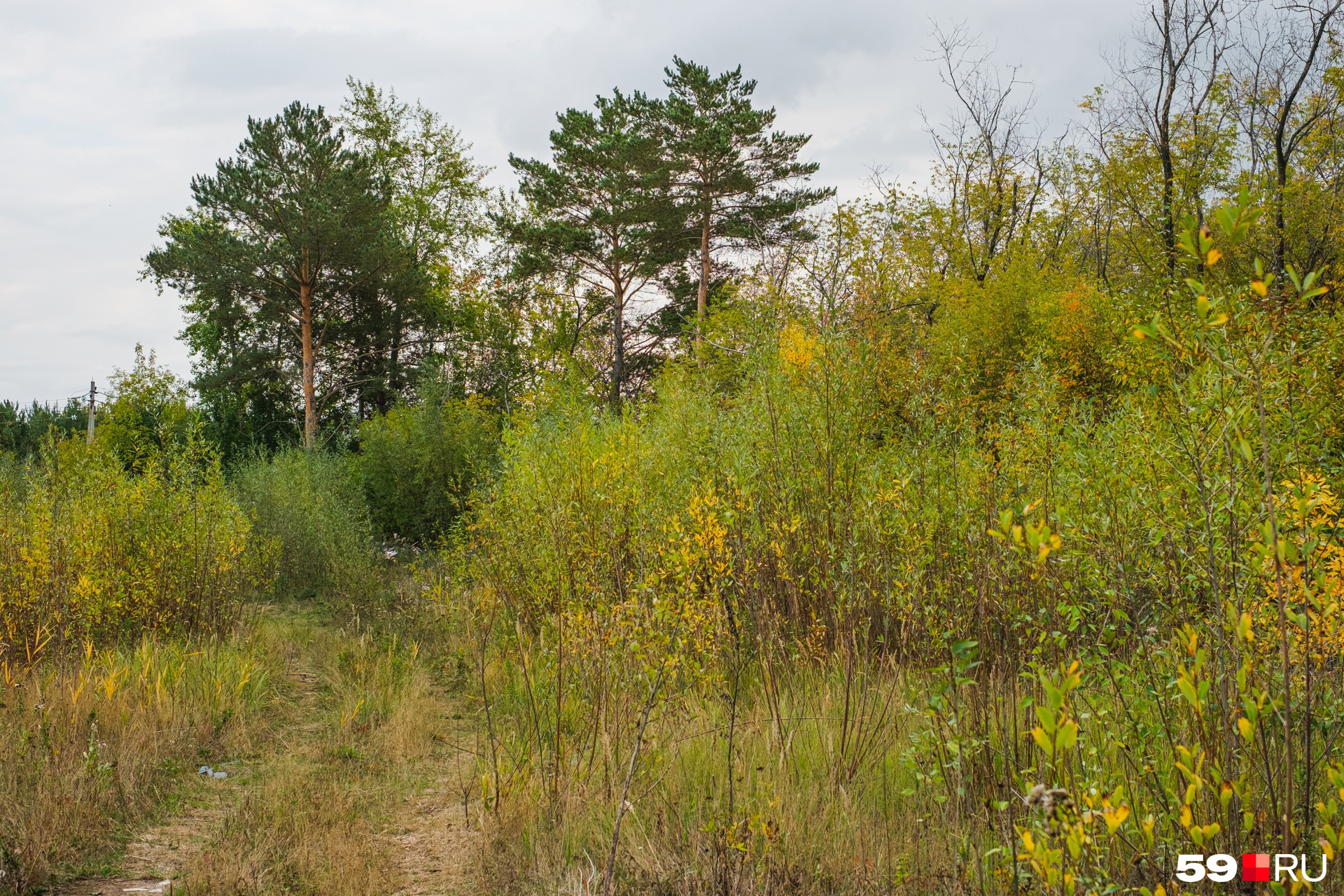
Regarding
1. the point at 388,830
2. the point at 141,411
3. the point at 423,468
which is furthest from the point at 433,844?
the point at 141,411

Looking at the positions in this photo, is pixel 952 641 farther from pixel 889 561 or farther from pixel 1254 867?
pixel 1254 867

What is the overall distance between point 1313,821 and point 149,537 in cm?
721

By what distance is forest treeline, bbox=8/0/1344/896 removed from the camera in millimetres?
2078

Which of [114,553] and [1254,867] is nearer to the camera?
[1254,867]

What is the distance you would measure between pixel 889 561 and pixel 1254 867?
6.01ft

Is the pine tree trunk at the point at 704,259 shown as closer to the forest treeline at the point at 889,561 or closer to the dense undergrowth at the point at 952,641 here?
the forest treeline at the point at 889,561

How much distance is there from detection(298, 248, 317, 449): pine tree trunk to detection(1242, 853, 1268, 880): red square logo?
777 inches

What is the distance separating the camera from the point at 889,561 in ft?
11.6

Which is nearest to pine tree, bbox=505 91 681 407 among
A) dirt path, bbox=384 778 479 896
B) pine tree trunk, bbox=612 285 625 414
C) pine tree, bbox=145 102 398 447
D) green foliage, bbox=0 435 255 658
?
pine tree trunk, bbox=612 285 625 414

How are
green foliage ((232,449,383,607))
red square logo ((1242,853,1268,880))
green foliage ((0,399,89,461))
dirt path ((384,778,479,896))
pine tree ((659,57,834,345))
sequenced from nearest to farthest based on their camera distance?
red square logo ((1242,853,1268,880)) < dirt path ((384,778,479,896)) < green foliage ((232,449,383,607)) < pine tree ((659,57,834,345)) < green foliage ((0,399,89,461))

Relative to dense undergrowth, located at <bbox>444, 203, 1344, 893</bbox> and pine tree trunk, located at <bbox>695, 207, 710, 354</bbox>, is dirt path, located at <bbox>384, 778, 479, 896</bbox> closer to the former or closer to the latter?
dense undergrowth, located at <bbox>444, 203, 1344, 893</bbox>

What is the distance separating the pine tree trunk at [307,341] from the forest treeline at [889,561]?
148 inches

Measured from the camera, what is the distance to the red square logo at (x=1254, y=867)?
1.74 metres

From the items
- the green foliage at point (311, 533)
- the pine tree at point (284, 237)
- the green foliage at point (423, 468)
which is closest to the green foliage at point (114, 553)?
the green foliage at point (311, 533)
